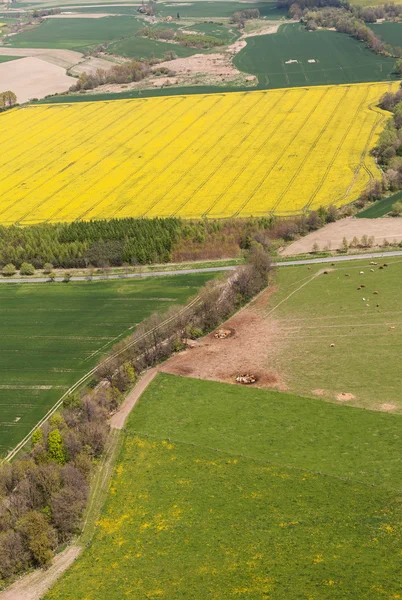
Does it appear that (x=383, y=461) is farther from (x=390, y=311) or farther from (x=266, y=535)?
(x=390, y=311)

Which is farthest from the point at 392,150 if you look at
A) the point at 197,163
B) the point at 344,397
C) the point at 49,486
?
the point at 49,486

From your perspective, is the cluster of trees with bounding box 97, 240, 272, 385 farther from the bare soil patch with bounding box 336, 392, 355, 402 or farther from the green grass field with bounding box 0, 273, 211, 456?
the bare soil patch with bounding box 336, 392, 355, 402

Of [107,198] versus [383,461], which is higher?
[107,198]

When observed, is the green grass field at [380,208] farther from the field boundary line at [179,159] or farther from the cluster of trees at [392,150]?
the field boundary line at [179,159]

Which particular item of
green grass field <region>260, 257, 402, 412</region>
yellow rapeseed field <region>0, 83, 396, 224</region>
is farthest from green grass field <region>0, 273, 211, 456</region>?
yellow rapeseed field <region>0, 83, 396, 224</region>

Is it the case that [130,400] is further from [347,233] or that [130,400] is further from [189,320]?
[347,233]

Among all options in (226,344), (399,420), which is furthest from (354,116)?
(399,420)
